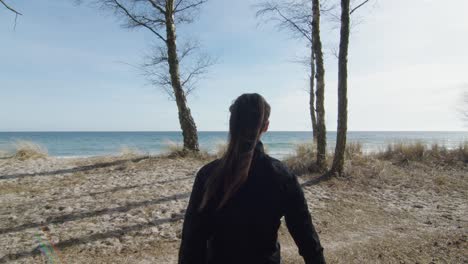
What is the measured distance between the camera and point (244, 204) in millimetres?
1817

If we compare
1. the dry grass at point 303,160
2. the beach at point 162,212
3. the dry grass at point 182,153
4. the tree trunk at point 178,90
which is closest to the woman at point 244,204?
the beach at point 162,212

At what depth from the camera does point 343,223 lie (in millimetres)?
6270

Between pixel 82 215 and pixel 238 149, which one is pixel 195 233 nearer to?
pixel 238 149

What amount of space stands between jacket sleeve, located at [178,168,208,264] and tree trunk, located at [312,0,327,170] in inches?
333

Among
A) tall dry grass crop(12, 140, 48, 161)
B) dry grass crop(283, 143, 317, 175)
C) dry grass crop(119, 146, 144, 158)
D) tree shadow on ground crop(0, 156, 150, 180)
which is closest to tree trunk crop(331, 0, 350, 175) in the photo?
dry grass crop(283, 143, 317, 175)

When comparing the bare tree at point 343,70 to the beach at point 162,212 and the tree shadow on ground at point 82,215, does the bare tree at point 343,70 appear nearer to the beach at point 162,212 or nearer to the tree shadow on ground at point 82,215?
the beach at point 162,212

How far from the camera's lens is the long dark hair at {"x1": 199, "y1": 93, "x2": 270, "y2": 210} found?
1.83 metres

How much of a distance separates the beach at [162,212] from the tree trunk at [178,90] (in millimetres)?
1359

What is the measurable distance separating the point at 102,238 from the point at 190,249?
3728 mm

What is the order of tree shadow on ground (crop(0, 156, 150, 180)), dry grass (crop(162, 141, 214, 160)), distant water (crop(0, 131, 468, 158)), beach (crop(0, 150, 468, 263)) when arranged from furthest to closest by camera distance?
distant water (crop(0, 131, 468, 158)), dry grass (crop(162, 141, 214, 160)), tree shadow on ground (crop(0, 156, 150, 180)), beach (crop(0, 150, 468, 263))

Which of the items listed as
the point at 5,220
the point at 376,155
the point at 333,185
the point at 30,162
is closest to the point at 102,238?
the point at 5,220

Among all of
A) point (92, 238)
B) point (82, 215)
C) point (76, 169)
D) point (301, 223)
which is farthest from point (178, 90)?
point (301, 223)

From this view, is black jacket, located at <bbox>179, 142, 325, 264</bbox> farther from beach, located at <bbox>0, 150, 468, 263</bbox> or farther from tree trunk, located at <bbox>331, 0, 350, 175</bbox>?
tree trunk, located at <bbox>331, 0, 350, 175</bbox>

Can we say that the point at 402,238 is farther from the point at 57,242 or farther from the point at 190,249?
the point at 57,242
